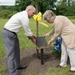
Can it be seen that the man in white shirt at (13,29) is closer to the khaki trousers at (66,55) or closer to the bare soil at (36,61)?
the bare soil at (36,61)

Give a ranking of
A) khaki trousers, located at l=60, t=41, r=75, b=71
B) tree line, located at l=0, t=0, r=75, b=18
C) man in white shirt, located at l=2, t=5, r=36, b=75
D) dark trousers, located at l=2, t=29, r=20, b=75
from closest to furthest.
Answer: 1. man in white shirt, located at l=2, t=5, r=36, b=75
2. dark trousers, located at l=2, t=29, r=20, b=75
3. khaki trousers, located at l=60, t=41, r=75, b=71
4. tree line, located at l=0, t=0, r=75, b=18

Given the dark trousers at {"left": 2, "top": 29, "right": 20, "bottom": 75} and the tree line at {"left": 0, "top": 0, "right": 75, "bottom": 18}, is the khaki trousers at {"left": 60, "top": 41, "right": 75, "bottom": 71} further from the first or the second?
the tree line at {"left": 0, "top": 0, "right": 75, "bottom": 18}

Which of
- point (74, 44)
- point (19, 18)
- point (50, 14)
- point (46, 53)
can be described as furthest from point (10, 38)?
point (46, 53)

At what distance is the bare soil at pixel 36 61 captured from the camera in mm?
6955

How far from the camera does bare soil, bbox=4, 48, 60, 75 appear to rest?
6955mm

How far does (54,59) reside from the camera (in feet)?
25.1

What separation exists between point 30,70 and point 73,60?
1176 millimetres

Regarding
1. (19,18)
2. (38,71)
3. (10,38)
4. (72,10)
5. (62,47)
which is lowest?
(72,10)

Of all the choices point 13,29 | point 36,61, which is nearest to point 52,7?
point 36,61

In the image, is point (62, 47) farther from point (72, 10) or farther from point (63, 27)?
point (72, 10)

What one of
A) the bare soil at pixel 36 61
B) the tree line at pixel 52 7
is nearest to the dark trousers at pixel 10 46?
the bare soil at pixel 36 61

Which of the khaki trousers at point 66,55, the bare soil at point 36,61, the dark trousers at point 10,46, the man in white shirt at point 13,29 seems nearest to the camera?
the man in white shirt at point 13,29

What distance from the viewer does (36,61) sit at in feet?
24.6

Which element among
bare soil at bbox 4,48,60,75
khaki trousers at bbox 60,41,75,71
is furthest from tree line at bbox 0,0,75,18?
khaki trousers at bbox 60,41,75,71
